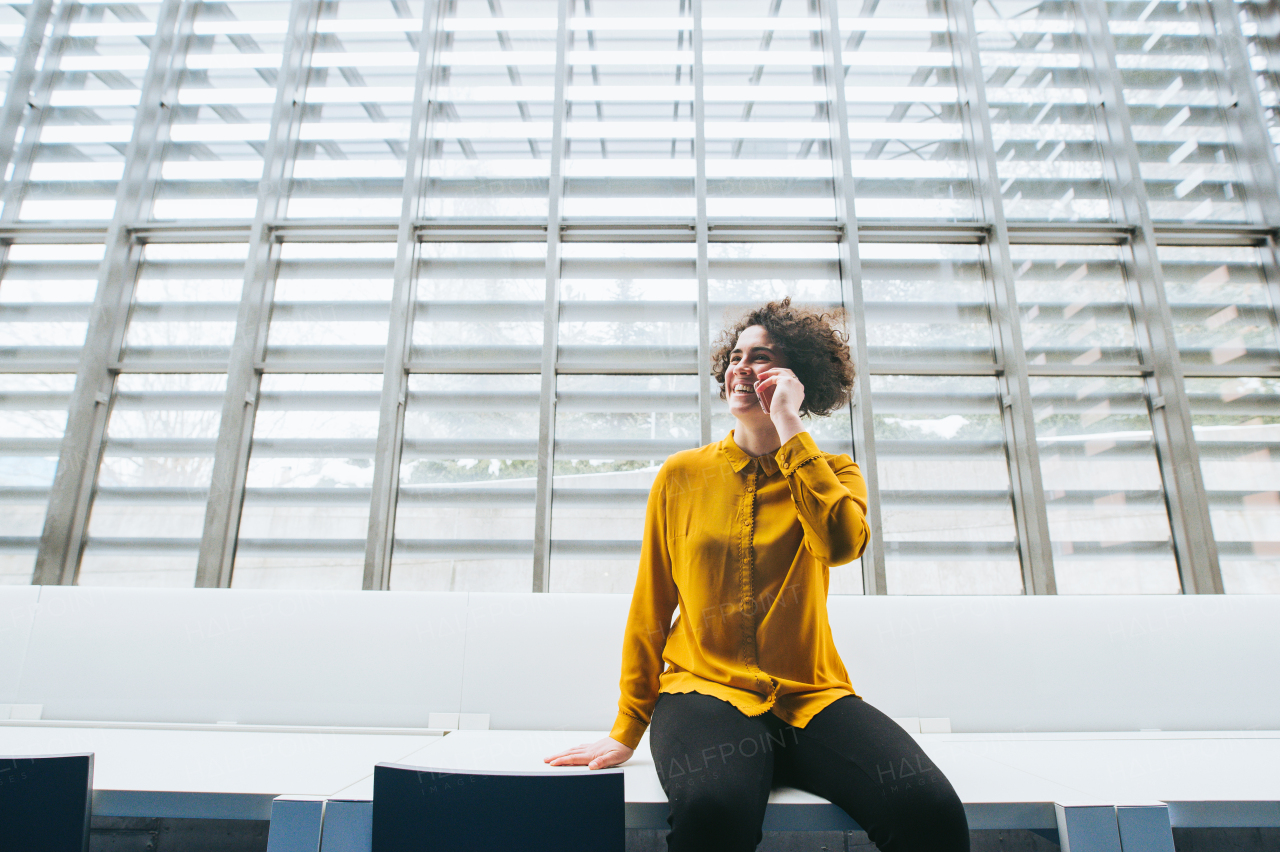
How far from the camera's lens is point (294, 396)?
336 centimetres

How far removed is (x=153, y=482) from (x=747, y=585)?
3.48 meters

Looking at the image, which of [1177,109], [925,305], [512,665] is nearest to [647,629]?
[512,665]

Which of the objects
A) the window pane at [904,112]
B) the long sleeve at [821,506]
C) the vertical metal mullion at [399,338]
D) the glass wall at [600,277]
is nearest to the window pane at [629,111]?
the glass wall at [600,277]

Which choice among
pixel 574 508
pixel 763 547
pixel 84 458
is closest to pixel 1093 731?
pixel 763 547

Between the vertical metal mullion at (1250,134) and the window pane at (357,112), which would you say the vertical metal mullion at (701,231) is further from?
the vertical metal mullion at (1250,134)

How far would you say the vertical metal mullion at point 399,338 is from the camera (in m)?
3.02

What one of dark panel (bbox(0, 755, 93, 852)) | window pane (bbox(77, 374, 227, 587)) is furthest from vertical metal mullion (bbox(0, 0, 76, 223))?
dark panel (bbox(0, 755, 93, 852))

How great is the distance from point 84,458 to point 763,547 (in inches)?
148

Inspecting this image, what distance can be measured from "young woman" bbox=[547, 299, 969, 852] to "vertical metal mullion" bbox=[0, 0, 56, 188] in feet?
15.5

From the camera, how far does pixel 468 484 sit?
3242 millimetres

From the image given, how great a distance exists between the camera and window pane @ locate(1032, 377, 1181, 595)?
3078mm

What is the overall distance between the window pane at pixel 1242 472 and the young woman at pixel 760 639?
292 cm

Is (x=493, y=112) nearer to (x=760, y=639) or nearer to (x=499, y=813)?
(x=760, y=639)

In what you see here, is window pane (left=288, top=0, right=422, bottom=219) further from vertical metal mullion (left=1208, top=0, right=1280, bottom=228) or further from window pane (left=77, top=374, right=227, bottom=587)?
vertical metal mullion (left=1208, top=0, right=1280, bottom=228)
